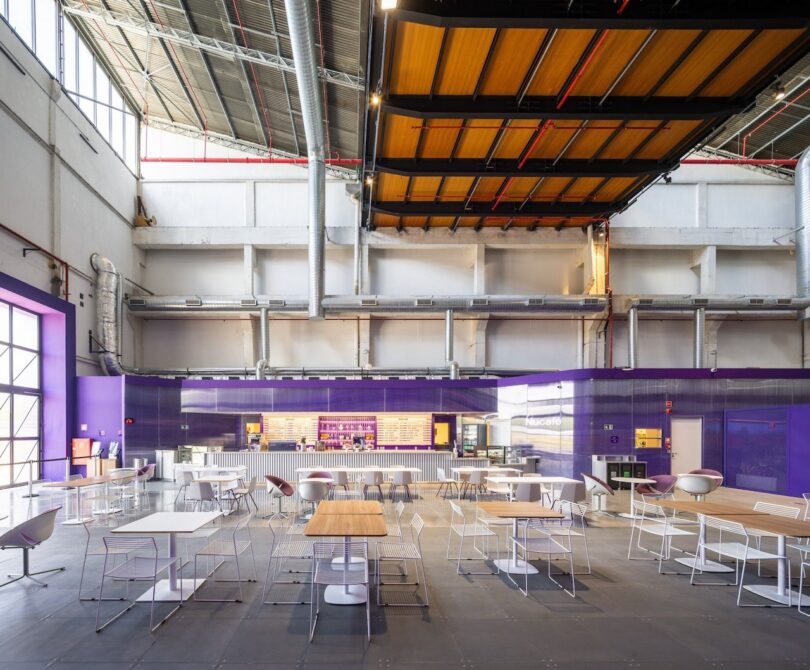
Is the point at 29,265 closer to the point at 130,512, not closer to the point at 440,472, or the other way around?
the point at 130,512

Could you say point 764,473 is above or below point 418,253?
below

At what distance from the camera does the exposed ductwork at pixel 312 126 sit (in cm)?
940

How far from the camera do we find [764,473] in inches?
460

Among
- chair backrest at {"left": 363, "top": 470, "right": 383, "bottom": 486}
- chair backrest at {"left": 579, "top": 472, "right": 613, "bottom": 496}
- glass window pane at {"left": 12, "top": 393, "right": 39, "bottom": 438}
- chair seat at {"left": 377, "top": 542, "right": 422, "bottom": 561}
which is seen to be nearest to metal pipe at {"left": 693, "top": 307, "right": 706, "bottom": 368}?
chair backrest at {"left": 579, "top": 472, "right": 613, "bottom": 496}

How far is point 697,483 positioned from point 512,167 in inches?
341

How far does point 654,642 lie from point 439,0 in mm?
8776

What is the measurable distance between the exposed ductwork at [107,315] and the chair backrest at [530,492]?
1306 centimetres

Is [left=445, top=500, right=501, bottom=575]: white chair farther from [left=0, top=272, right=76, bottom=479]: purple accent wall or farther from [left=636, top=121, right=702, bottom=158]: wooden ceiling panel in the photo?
[left=0, top=272, right=76, bottom=479]: purple accent wall

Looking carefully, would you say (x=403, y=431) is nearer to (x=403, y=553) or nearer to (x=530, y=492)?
(x=530, y=492)

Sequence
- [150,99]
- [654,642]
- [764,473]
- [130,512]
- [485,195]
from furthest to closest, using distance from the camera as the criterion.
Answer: [150,99], [485,195], [764,473], [130,512], [654,642]

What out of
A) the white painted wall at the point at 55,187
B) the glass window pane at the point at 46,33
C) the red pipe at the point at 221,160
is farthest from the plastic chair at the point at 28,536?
the red pipe at the point at 221,160

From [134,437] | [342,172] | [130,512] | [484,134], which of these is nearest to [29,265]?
[134,437]

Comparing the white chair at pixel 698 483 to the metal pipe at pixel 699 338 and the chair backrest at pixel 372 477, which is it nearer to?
the chair backrest at pixel 372 477

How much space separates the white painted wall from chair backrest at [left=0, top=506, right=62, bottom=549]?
845cm
